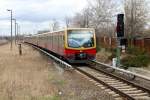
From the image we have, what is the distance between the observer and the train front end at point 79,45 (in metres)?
29.5

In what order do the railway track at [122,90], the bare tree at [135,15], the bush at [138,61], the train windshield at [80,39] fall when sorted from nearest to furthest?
the railway track at [122,90], the bush at [138,61], the train windshield at [80,39], the bare tree at [135,15]

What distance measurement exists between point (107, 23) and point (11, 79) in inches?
2165

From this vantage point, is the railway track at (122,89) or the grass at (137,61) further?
the grass at (137,61)

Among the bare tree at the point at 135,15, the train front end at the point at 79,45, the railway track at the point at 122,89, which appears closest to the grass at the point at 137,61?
the train front end at the point at 79,45

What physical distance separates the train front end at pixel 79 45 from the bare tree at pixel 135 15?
23726 millimetres

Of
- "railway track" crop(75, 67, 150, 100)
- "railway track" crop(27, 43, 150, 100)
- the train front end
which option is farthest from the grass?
"railway track" crop(75, 67, 150, 100)

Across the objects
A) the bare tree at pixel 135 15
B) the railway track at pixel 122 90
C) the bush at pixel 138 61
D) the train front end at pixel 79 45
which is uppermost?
the bare tree at pixel 135 15

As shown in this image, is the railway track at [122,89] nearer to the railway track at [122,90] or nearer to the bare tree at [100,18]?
the railway track at [122,90]

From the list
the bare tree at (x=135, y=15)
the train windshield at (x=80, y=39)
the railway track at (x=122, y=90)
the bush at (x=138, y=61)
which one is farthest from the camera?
the bare tree at (x=135, y=15)

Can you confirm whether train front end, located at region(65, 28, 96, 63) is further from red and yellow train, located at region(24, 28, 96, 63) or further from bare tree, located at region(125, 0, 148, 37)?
bare tree, located at region(125, 0, 148, 37)

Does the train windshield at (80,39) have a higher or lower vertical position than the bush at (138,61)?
higher

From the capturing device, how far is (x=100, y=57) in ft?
122

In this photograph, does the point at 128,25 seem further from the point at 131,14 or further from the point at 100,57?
the point at 100,57

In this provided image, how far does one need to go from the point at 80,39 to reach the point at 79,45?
1.48ft
